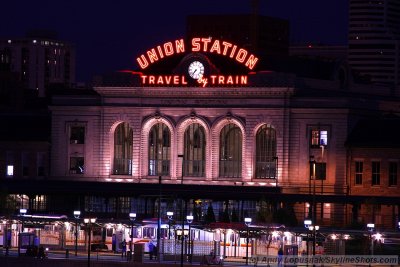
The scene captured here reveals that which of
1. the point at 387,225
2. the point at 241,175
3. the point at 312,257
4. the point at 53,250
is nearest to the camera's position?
the point at 312,257

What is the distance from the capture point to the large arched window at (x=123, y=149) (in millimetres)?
179250

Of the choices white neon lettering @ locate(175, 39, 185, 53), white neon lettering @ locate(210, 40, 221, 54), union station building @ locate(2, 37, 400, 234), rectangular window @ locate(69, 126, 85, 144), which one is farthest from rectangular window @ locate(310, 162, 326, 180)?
rectangular window @ locate(69, 126, 85, 144)

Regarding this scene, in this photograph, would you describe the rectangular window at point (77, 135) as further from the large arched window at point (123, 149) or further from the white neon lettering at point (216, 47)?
the white neon lettering at point (216, 47)

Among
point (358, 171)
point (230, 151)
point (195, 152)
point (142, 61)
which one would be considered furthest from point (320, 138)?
point (142, 61)

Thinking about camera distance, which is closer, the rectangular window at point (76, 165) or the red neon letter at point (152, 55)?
the red neon letter at point (152, 55)

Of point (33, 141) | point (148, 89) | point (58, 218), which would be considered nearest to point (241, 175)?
point (148, 89)

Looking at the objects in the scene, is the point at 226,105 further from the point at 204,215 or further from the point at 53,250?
the point at 53,250

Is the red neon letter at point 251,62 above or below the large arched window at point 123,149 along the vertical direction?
above

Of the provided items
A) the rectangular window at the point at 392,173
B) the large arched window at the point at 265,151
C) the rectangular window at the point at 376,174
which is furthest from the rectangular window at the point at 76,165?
the rectangular window at the point at 392,173

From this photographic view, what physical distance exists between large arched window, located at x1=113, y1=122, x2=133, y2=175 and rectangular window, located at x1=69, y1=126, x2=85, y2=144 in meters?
3.76

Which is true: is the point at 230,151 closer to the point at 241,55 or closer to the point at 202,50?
the point at 241,55

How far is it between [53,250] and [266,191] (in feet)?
126

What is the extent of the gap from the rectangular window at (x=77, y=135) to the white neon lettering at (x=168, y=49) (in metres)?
12.5

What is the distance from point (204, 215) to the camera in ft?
559
